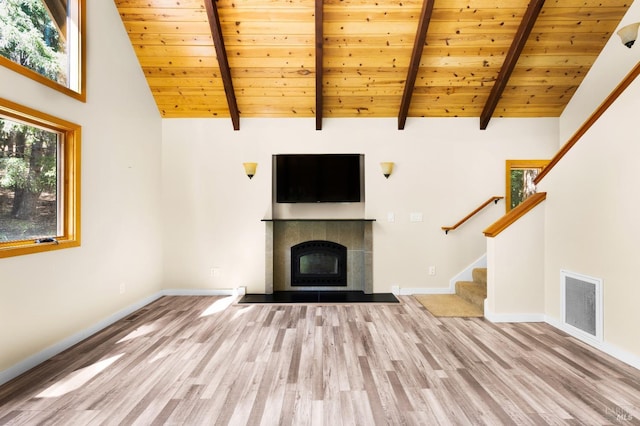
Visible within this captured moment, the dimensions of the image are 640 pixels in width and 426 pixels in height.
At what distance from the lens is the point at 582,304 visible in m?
3.00

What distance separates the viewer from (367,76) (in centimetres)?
421

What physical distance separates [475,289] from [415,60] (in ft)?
9.95

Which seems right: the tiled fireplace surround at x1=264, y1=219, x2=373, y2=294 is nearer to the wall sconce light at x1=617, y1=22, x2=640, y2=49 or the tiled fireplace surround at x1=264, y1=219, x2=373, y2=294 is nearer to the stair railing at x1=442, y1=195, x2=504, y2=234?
the stair railing at x1=442, y1=195, x2=504, y2=234

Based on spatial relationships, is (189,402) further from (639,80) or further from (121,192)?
(639,80)

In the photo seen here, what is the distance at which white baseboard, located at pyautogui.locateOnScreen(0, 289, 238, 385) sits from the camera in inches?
92.8

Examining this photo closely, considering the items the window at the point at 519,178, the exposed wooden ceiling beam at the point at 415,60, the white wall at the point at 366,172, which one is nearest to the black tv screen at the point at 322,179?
the white wall at the point at 366,172

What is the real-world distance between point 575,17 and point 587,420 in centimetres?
421

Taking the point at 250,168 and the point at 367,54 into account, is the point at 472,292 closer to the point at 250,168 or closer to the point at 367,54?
the point at 367,54

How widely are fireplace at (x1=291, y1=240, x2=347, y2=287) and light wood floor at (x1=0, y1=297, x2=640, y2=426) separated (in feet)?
4.25

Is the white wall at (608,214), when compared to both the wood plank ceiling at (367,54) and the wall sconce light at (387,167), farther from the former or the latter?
the wall sconce light at (387,167)

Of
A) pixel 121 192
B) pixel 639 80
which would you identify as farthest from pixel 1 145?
pixel 639 80

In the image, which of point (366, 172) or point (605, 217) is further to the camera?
point (366, 172)

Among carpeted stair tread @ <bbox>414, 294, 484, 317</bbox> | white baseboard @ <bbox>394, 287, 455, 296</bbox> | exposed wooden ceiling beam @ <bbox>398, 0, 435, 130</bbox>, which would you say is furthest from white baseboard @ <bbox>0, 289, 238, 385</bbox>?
exposed wooden ceiling beam @ <bbox>398, 0, 435, 130</bbox>

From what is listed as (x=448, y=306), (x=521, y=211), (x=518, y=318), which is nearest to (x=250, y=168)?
(x=448, y=306)
